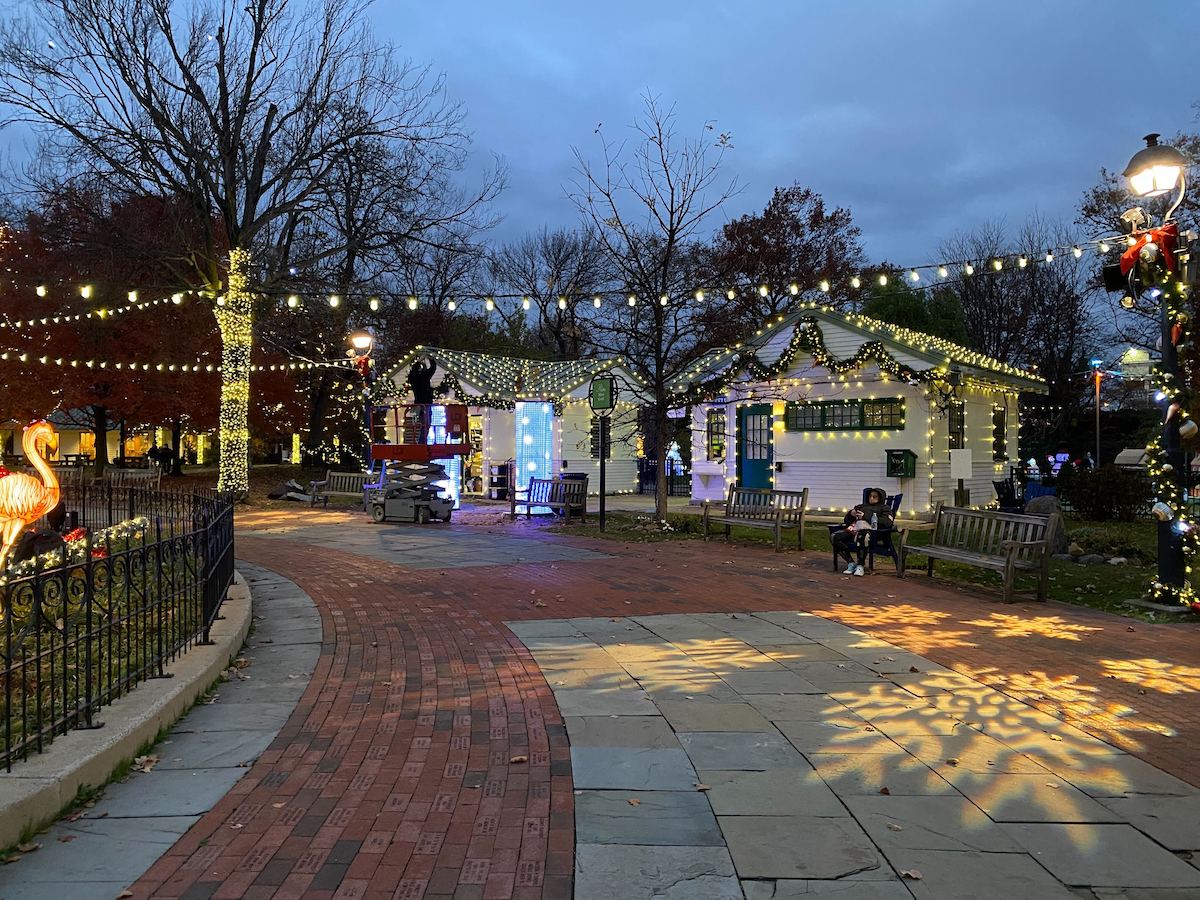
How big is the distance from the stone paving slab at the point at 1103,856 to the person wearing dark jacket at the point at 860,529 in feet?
23.5

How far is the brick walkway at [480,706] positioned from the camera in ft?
10.6

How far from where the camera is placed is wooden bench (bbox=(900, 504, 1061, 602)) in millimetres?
8828

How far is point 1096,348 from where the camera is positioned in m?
34.5

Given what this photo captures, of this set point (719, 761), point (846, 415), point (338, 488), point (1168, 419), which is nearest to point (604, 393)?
point (846, 415)

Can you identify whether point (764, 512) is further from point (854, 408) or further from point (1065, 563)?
point (854, 408)

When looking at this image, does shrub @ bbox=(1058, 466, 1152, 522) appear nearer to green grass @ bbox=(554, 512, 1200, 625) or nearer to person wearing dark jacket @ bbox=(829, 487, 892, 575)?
green grass @ bbox=(554, 512, 1200, 625)

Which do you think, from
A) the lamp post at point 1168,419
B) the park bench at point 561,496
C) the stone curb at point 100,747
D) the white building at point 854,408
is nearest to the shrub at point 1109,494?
the white building at point 854,408

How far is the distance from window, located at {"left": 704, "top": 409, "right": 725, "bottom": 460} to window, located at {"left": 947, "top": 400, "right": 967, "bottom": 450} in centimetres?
559

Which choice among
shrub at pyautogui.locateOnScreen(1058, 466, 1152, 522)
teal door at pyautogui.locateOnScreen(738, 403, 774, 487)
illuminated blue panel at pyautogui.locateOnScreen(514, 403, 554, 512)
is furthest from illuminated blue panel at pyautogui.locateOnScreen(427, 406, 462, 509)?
shrub at pyautogui.locateOnScreen(1058, 466, 1152, 522)

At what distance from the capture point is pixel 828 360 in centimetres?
1861

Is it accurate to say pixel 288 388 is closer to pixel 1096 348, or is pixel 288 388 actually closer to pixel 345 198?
pixel 345 198

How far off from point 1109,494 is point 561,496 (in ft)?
38.3

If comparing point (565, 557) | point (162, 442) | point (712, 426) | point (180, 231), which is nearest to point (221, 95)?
point (180, 231)

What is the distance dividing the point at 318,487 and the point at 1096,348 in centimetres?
3125
